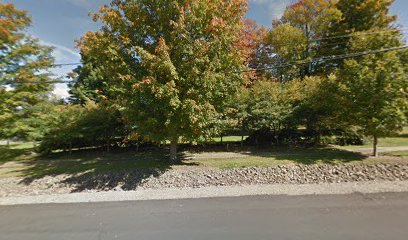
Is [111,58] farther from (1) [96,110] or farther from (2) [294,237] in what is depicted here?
(2) [294,237]

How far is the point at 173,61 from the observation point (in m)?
8.74

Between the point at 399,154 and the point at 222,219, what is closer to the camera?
the point at 222,219

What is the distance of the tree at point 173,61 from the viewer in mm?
8227

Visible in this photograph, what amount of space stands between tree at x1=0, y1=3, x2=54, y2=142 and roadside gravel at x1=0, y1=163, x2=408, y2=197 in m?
A: 3.74

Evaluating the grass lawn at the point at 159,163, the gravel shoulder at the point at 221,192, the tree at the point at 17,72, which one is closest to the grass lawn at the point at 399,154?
the grass lawn at the point at 159,163

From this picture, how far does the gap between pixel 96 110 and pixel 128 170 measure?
21.6 ft

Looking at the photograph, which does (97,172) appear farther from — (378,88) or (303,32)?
(303,32)

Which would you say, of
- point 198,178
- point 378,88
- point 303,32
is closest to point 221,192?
point 198,178

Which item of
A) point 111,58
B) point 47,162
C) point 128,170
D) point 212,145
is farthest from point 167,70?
point 47,162

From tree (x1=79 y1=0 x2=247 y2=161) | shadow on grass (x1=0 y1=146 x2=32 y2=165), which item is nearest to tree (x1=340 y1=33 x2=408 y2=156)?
tree (x1=79 y1=0 x2=247 y2=161)

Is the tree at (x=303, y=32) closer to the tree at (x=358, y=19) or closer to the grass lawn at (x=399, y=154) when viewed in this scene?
the tree at (x=358, y=19)

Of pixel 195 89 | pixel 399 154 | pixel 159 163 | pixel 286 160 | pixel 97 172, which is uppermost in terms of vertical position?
pixel 195 89

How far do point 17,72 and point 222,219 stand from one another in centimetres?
1289

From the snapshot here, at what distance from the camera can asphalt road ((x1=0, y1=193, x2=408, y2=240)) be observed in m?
4.40
